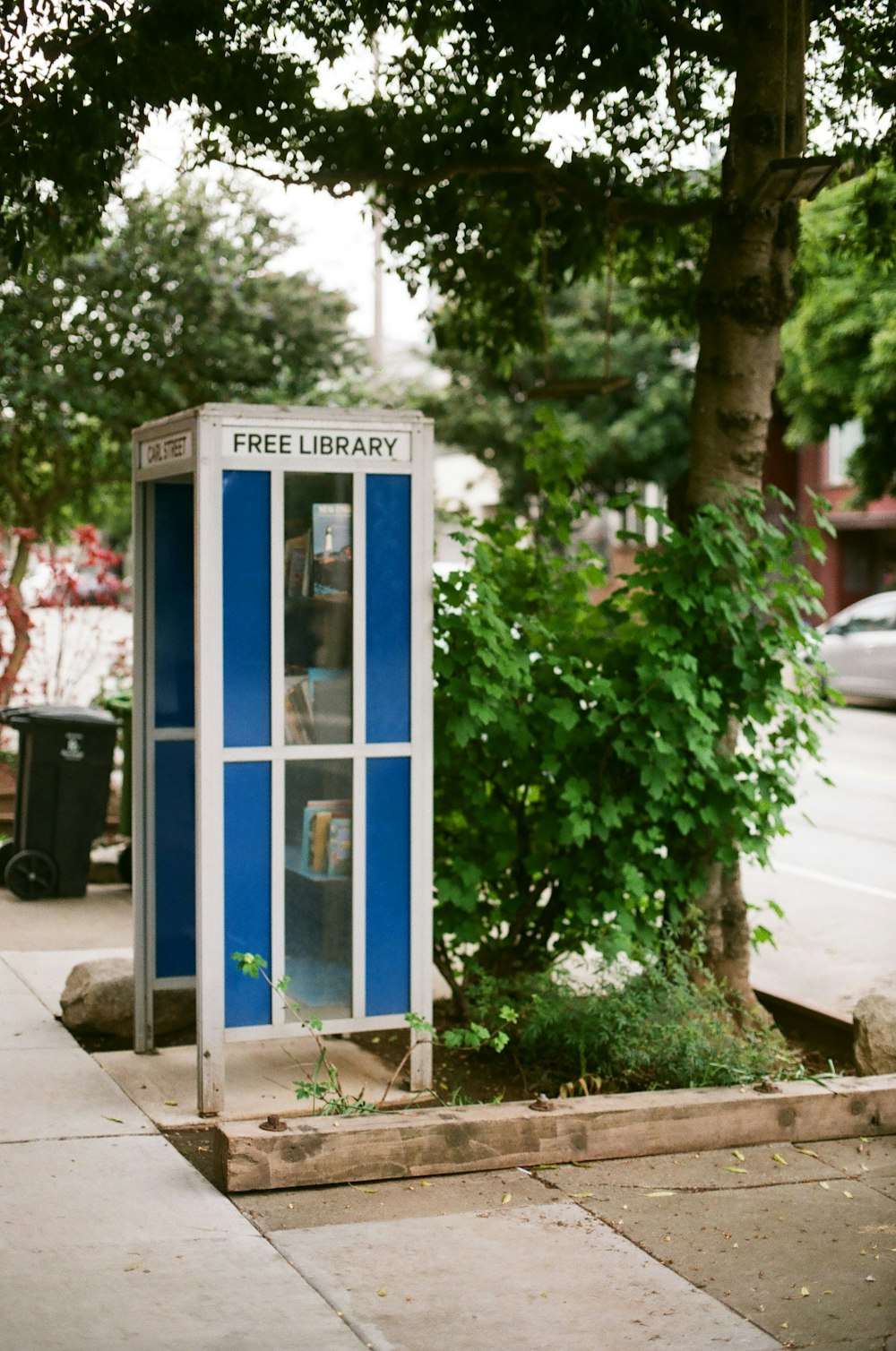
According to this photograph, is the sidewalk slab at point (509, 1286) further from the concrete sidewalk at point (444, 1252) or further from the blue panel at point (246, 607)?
the blue panel at point (246, 607)

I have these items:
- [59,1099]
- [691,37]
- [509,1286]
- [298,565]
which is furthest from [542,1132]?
[691,37]

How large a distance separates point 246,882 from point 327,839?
0.37m

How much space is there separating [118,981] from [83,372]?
8.65 meters

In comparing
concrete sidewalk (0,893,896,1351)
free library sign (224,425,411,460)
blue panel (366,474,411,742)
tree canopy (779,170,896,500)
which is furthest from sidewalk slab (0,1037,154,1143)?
tree canopy (779,170,896,500)

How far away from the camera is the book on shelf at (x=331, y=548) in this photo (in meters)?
5.82

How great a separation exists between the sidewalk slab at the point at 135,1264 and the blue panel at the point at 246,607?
4.74 feet

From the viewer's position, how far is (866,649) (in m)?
23.9

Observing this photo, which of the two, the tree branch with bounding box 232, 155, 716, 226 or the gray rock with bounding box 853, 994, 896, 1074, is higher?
the tree branch with bounding box 232, 155, 716, 226

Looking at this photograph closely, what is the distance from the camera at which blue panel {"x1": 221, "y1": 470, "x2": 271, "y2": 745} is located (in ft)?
18.4

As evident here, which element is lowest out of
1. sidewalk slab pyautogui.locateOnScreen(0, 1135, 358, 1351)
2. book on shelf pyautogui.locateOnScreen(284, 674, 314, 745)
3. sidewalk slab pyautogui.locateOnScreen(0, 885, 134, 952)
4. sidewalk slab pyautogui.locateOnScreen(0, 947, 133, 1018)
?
sidewalk slab pyautogui.locateOnScreen(0, 1135, 358, 1351)

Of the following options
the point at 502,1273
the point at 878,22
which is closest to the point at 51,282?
the point at 878,22

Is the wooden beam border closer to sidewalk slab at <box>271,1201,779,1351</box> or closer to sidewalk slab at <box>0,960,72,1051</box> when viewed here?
sidewalk slab at <box>271,1201,779,1351</box>

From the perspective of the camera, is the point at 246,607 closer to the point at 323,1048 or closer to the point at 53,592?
the point at 323,1048

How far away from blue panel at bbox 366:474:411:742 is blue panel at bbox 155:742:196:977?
3.57ft
